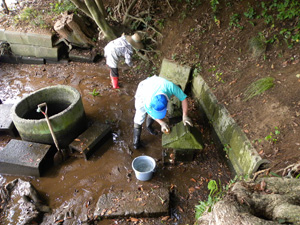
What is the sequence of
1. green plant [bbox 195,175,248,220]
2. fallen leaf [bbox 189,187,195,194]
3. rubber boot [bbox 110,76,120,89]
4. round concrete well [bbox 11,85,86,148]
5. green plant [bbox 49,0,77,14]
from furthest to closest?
green plant [bbox 49,0,77,14], rubber boot [bbox 110,76,120,89], round concrete well [bbox 11,85,86,148], fallen leaf [bbox 189,187,195,194], green plant [bbox 195,175,248,220]

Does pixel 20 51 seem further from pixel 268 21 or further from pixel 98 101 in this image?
pixel 268 21

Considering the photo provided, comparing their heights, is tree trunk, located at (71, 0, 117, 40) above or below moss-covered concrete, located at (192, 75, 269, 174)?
above

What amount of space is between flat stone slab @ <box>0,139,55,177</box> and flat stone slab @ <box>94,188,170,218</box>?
1410mm

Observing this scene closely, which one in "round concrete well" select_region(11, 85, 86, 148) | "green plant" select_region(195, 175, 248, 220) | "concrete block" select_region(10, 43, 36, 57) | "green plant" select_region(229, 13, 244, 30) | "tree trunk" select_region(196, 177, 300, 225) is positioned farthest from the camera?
"concrete block" select_region(10, 43, 36, 57)

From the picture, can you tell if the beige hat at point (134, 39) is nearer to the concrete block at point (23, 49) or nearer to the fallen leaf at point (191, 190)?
the concrete block at point (23, 49)

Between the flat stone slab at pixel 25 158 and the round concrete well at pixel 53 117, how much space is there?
21 cm

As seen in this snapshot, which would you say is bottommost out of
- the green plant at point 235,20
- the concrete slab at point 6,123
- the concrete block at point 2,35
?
the concrete slab at point 6,123

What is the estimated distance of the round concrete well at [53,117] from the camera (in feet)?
13.1

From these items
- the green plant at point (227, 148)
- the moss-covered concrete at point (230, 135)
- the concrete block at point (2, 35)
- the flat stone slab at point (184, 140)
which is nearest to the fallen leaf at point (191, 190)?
the flat stone slab at point (184, 140)

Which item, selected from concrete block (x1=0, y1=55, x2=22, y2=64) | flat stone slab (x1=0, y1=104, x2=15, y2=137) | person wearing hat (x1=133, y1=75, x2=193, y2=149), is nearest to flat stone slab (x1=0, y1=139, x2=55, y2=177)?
flat stone slab (x1=0, y1=104, x2=15, y2=137)

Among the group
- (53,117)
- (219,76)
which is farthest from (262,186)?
(53,117)

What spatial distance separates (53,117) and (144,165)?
77.2 inches

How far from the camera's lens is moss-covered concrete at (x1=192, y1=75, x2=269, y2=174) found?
3.10m

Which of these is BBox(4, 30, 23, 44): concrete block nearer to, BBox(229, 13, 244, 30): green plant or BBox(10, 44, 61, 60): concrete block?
BBox(10, 44, 61, 60): concrete block
